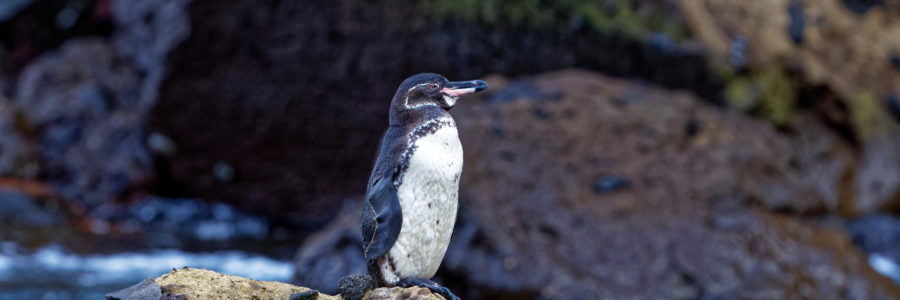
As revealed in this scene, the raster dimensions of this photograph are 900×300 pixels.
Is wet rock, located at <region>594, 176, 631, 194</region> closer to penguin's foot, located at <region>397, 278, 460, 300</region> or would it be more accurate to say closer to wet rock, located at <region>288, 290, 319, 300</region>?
penguin's foot, located at <region>397, 278, 460, 300</region>

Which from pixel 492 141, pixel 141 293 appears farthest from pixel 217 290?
pixel 492 141

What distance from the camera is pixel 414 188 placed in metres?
2.74

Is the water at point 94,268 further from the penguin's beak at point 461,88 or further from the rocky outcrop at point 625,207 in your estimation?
the penguin's beak at point 461,88

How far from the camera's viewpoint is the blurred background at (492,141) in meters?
5.29

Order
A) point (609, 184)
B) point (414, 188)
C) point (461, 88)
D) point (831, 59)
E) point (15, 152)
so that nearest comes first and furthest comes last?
point (414, 188) < point (461, 88) < point (609, 184) < point (831, 59) < point (15, 152)

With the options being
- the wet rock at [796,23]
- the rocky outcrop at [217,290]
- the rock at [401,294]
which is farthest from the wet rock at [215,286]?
the wet rock at [796,23]

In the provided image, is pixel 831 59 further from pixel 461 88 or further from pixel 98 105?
pixel 98 105

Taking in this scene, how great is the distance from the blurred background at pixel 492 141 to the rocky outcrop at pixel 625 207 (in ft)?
0.06

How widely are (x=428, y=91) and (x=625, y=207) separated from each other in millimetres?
3044

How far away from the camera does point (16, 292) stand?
6.45 m

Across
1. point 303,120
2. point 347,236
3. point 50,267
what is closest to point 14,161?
point 50,267

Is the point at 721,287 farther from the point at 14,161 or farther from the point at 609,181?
the point at 14,161

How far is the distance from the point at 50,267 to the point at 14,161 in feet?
8.53

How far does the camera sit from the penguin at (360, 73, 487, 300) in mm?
2719
